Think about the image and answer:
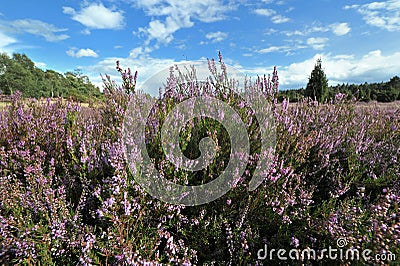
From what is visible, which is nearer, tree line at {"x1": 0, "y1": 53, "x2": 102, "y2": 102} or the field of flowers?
the field of flowers

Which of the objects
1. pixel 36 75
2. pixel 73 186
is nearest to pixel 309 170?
pixel 73 186

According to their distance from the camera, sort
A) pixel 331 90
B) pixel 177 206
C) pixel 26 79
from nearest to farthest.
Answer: pixel 177 206, pixel 331 90, pixel 26 79

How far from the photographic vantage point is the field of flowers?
164 cm

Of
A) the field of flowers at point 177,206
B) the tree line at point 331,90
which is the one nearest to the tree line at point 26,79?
the tree line at point 331,90

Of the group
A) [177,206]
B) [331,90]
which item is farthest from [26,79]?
[177,206]

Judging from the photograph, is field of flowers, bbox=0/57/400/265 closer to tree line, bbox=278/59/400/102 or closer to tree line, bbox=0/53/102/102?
tree line, bbox=278/59/400/102

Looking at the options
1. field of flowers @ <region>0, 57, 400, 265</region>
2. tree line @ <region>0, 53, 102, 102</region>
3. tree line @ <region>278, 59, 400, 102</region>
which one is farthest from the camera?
tree line @ <region>0, 53, 102, 102</region>

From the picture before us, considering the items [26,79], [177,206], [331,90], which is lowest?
[177,206]

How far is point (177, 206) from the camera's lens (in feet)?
6.18

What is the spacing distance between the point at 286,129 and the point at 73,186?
2.05 metres

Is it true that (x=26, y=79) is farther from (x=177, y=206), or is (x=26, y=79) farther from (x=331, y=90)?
(x=177, y=206)

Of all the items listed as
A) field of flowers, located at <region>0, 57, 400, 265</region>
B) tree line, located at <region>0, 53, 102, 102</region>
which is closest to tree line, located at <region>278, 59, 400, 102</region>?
field of flowers, located at <region>0, 57, 400, 265</region>

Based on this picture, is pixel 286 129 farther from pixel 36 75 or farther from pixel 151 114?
pixel 36 75

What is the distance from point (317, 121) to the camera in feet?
11.1
